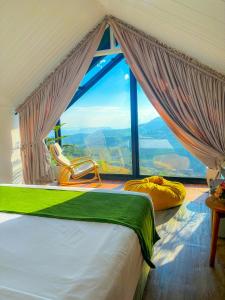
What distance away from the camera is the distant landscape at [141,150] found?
14.8ft

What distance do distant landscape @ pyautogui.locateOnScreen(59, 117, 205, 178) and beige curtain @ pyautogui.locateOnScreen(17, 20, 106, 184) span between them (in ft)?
3.08

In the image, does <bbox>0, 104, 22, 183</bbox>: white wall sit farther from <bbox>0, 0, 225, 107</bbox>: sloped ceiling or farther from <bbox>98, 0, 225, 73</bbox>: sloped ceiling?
<bbox>98, 0, 225, 73</bbox>: sloped ceiling

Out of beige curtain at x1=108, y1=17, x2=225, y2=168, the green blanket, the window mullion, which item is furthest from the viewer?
the window mullion

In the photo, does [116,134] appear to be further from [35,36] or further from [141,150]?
[35,36]

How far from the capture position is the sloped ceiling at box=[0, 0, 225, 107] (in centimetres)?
223

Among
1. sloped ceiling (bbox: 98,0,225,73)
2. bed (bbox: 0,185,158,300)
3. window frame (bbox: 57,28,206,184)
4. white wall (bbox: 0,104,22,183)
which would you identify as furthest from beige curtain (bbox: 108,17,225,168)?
bed (bbox: 0,185,158,300)

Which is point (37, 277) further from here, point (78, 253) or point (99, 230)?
point (99, 230)

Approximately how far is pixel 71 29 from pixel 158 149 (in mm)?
2459

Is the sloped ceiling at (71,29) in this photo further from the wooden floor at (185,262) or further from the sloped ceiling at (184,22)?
the wooden floor at (185,262)

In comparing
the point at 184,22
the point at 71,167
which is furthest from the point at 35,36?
the point at 71,167

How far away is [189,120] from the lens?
136 inches

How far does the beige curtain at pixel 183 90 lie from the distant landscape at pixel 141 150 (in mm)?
972

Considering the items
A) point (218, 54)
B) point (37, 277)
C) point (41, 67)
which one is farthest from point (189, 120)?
point (37, 277)

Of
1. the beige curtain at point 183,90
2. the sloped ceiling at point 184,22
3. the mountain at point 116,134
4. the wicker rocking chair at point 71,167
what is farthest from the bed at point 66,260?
the mountain at point 116,134
